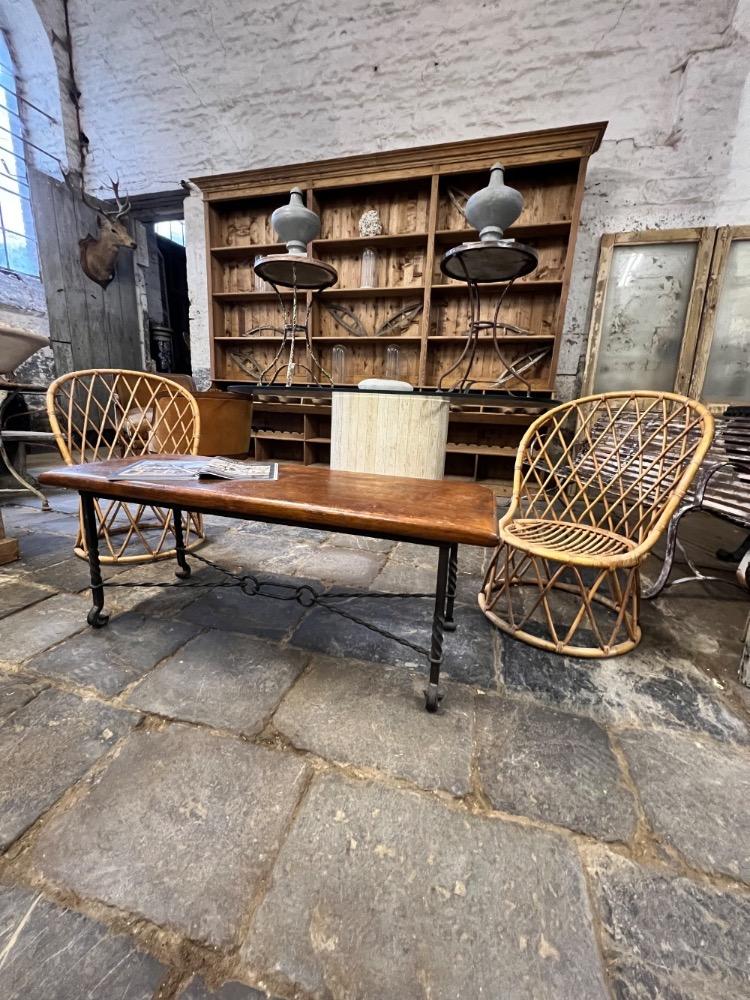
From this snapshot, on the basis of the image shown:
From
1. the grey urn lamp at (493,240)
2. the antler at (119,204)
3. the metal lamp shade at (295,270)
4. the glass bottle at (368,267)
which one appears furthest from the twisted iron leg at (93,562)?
the antler at (119,204)

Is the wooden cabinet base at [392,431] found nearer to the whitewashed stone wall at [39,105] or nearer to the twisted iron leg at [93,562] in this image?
the twisted iron leg at [93,562]

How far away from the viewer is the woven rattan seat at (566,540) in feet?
3.77

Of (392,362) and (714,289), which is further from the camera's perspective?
(392,362)

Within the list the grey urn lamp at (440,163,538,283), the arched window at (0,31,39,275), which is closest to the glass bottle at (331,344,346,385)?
the grey urn lamp at (440,163,538,283)

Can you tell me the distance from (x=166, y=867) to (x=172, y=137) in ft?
20.2

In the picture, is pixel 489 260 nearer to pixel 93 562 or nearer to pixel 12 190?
pixel 93 562

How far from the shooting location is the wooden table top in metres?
0.79

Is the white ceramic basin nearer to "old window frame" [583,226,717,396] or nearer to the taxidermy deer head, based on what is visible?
the taxidermy deer head

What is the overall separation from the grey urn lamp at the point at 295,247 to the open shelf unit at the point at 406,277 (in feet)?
2.88

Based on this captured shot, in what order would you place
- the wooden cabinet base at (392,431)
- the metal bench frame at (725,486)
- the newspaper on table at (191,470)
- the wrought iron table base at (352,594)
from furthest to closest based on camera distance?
1. the wooden cabinet base at (392,431)
2. the metal bench frame at (725,486)
3. the newspaper on table at (191,470)
4. the wrought iron table base at (352,594)

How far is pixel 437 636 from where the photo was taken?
94 centimetres

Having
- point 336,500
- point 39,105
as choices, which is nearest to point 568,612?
point 336,500

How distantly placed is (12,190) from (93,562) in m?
5.29

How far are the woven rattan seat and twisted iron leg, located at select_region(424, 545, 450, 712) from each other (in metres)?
0.38
